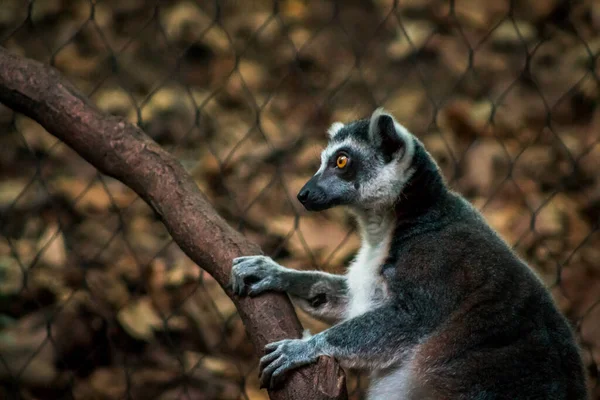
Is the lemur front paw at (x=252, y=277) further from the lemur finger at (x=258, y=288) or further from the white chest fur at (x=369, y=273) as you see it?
the white chest fur at (x=369, y=273)

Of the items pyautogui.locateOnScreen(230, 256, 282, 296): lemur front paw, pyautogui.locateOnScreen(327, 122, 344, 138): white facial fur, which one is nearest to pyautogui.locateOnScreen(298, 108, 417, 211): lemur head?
pyautogui.locateOnScreen(327, 122, 344, 138): white facial fur

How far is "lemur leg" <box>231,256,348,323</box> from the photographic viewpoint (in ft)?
6.84

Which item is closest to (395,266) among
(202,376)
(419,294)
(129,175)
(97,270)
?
(419,294)

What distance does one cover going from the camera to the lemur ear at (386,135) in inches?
90.6

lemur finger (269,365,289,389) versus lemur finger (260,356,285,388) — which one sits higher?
lemur finger (260,356,285,388)

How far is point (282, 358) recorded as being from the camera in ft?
6.33

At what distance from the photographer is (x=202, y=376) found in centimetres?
348

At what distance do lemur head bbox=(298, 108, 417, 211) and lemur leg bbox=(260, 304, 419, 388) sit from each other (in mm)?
363

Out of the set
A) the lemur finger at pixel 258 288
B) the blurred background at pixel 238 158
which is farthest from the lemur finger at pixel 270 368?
the blurred background at pixel 238 158

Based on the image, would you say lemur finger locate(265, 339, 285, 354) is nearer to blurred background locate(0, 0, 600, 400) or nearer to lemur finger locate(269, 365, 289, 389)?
lemur finger locate(269, 365, 289, 389)

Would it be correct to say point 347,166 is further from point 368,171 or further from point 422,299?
point 422,299

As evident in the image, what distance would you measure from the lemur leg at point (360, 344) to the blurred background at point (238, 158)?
3.59 feet

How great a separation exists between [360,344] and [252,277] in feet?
1.06

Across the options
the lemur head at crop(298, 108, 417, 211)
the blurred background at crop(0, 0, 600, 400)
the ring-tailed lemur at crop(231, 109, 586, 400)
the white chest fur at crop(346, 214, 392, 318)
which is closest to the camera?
the ring-tailed lemur at crop(231, 109, 586, 400)
